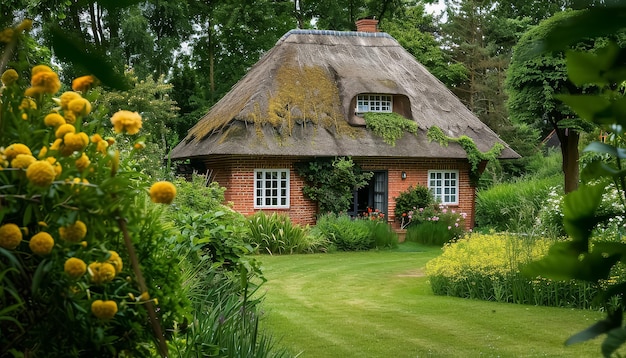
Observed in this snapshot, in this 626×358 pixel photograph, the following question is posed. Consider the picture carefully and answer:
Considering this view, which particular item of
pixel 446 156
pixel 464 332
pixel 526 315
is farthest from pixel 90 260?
pixel 446 156

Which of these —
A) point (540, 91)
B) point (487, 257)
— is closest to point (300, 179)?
point (540, 91)

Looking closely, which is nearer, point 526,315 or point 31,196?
point 31,196

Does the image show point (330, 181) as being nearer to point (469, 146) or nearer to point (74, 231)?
point (469, 146)

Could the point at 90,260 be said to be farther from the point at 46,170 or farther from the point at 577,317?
the point at 577,317

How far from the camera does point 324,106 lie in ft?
61.4

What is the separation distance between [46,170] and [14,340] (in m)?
0.52

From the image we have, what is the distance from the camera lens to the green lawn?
671cm

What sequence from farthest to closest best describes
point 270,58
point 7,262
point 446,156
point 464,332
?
point 270,58
point 446,156
point 464,332
point 7,262

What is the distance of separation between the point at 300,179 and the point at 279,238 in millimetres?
3811

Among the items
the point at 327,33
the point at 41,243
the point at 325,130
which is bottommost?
the point at 41,243

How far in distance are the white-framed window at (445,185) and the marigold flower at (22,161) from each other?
18510 mm

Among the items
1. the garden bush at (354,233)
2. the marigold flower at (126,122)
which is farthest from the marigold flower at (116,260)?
the garden bush at (354,233)

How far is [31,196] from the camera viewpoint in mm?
1445

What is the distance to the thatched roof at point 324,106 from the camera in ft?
58.2
